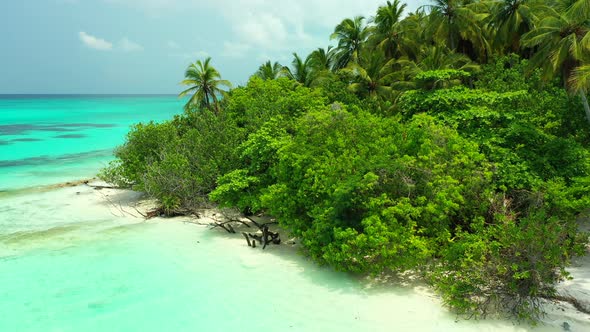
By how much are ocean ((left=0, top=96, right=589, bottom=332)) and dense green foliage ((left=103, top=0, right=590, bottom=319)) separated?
67 cm

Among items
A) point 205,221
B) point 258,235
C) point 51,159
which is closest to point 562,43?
point 258,235

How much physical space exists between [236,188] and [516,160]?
27.5 feet

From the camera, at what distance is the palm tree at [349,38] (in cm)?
2889

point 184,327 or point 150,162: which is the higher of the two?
point 150,162

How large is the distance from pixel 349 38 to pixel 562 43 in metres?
16.9

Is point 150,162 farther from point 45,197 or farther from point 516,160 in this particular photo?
point 516,160

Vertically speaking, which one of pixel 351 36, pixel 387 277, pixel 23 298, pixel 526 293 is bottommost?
pixel 23 298

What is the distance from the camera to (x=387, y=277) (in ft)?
33.8

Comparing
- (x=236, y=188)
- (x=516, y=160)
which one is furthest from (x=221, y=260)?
(x=516, y=160)

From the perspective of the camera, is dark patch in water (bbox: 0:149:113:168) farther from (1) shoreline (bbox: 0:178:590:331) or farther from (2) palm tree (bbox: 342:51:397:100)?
(2) palm tree (bbox: 342:51:397:100)

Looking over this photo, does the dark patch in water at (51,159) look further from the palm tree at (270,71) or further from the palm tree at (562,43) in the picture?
the palm tree at (562,43)

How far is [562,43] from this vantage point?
14008mm

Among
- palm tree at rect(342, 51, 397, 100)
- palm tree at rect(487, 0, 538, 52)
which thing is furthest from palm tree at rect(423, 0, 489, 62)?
palm tree at rect(342, 51, 397, 100)

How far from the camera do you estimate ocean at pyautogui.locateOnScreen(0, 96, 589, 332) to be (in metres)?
8.87
